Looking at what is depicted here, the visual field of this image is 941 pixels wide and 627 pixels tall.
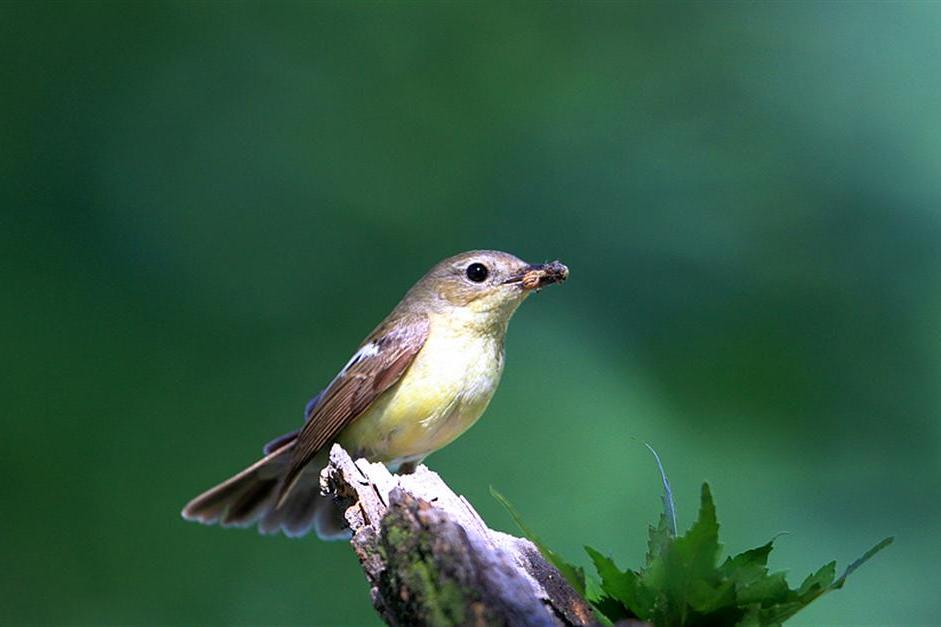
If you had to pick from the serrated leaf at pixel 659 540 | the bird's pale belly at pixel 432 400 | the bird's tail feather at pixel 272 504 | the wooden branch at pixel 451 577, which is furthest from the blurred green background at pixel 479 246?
the serrated leaf at pixel 659 540

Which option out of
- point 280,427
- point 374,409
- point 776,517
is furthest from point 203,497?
point 776,517

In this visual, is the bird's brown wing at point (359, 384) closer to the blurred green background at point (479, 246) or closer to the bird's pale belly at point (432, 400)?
the bird's pale belly at point (432, 400)

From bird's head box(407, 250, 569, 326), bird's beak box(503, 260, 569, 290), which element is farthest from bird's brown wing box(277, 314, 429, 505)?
bird's beak box(503, 260, 569, 290)

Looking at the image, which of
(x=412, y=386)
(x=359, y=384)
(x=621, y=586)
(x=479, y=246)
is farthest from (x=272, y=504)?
(x=621, y=586)

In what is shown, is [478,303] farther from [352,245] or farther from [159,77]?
[159,77]

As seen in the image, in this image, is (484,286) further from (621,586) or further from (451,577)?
(451,577)

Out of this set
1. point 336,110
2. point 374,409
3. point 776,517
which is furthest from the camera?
point 336,110
